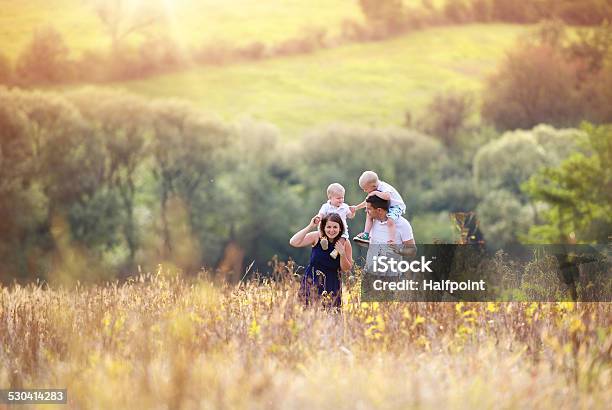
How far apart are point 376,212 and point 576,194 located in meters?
51.5

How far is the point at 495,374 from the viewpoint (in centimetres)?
774

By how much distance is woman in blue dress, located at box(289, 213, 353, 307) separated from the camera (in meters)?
10.6

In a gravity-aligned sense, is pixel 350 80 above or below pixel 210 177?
above

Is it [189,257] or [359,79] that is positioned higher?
[359,79]

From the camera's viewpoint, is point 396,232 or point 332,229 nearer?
point 332,229

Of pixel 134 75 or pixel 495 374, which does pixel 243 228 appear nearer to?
pixel 134 75

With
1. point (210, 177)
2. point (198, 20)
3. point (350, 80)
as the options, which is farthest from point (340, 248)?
point (198, 20)

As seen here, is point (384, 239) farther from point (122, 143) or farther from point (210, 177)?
point (122, 143)

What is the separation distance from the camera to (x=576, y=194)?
59.5m

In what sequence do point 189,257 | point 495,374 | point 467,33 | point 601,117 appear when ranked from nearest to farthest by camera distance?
point 495,374 < point 189,257 < point 601,117 < point 467,33

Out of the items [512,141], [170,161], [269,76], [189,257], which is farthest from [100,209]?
[189,257]

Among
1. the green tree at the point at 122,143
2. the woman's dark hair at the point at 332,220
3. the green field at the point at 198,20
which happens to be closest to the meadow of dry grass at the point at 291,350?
the woman's dark hair at the point at 332,220

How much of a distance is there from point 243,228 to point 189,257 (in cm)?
5411

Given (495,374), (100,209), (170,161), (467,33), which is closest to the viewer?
(495,374)
